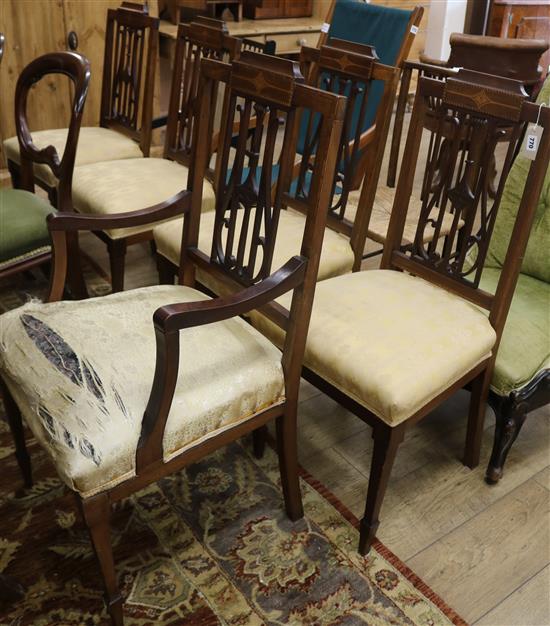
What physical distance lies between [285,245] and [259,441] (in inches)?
19.7

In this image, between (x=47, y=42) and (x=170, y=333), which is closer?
(x=170, y=333)

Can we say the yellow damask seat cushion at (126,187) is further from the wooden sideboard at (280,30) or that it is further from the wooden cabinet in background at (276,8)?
the wooden cabinet in background at (276,8)

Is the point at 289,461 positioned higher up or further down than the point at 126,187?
further down

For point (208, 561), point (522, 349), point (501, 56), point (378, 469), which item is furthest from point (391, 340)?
point (501, 56)

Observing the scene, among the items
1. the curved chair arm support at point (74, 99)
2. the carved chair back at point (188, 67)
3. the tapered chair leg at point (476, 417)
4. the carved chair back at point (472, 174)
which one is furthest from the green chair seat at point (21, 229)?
the tapered chair leg at point (476, 417)

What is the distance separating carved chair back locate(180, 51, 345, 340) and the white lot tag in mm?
413

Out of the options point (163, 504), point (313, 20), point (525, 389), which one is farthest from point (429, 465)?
point (313, 20)

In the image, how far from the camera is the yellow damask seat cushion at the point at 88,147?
228cm

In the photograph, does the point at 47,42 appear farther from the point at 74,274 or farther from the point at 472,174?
the point at 472,174

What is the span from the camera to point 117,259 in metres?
1.94

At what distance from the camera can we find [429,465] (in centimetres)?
165

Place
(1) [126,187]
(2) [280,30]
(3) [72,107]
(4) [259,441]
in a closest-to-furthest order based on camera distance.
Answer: (4) [259,441] < (3) [72,107] < (1) [126,187] < (2) [280,30]

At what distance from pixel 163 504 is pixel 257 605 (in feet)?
1.10

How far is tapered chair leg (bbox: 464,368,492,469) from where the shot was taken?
4.88 ft
